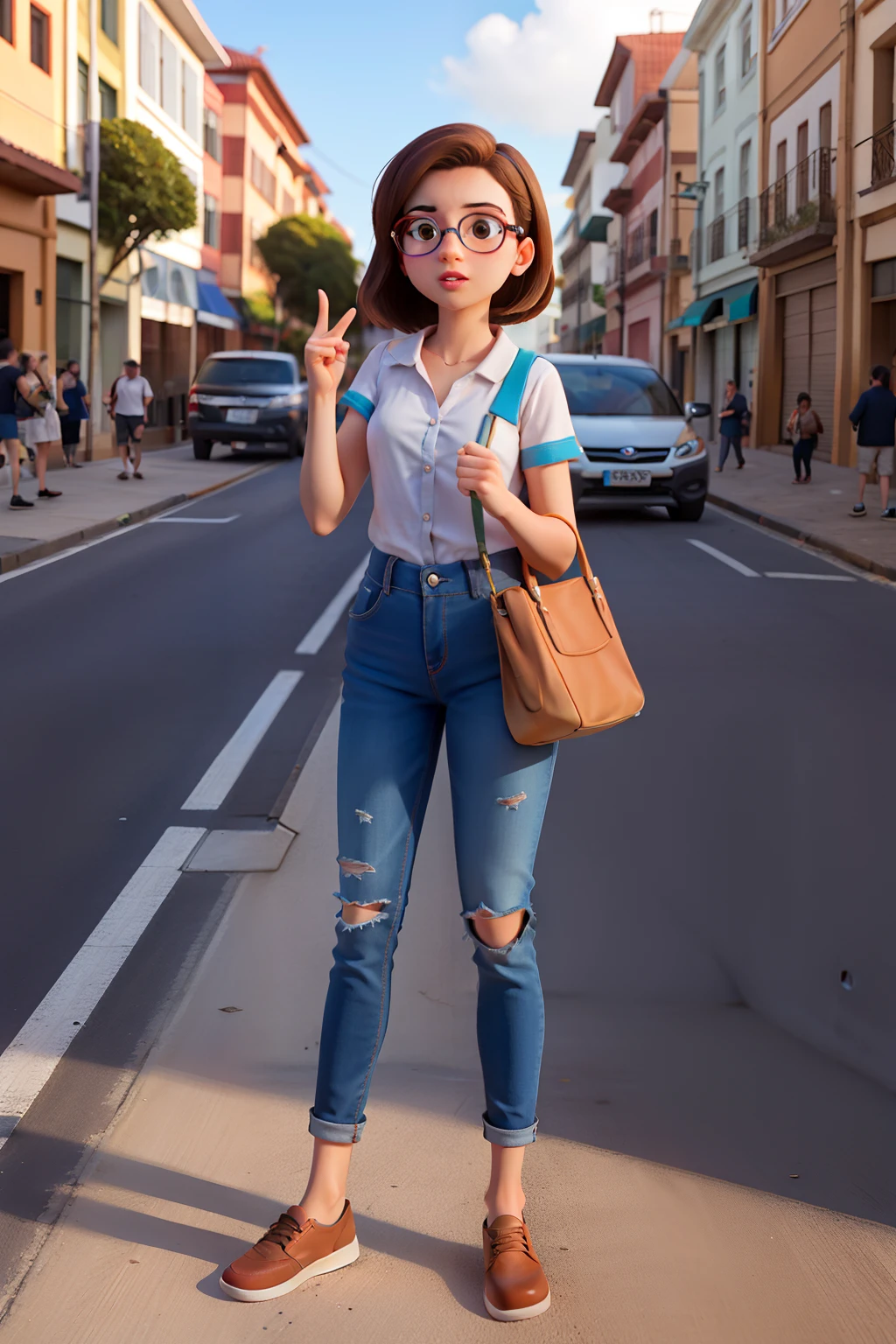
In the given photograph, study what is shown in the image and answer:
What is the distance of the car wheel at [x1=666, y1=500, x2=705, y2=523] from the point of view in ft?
56.0

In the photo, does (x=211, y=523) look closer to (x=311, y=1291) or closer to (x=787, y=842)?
(x=787, y=842)

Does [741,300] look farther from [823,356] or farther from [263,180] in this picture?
[263,180]

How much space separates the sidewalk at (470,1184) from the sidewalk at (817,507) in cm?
1046

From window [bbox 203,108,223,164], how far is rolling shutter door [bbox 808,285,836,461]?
25325 mm

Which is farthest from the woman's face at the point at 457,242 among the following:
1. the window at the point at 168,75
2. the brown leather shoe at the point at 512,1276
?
the window at the point at 168,75

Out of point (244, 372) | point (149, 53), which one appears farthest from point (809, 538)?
point (149, 53)

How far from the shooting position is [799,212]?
96.1 ft

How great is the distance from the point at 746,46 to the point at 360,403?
3916 cm

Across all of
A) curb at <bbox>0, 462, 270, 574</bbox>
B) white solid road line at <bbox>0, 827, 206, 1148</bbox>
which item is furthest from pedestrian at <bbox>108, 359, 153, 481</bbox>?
white solid road line at <bbox>0, 827, 206, 1148</bbox>

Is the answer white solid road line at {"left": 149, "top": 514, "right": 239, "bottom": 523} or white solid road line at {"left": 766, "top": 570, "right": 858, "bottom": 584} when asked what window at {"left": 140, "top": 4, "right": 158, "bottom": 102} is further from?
white solid road line at {"left": 766, "top": 570, "right": 858, "bottom": 584}

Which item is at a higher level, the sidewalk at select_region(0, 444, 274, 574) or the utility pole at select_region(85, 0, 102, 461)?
the utility pole at select_region(85, 0, 102, 461)

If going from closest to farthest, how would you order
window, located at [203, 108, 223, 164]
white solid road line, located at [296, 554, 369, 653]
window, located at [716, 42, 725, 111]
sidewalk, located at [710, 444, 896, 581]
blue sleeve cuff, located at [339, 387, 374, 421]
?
blue sleeve cuff, located at [339, 387, 374, 421], white solid road line, located at [296, 554, 369, 653], sidewalk, located at [710, 444, 896, 581], window, located at [716, 42, 725, 111], window, located at [203, 108, 223, 164]

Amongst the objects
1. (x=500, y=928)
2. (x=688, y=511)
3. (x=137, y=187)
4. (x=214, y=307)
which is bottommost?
(x=500, y=928)

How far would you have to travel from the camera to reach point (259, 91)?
57.5 metres
